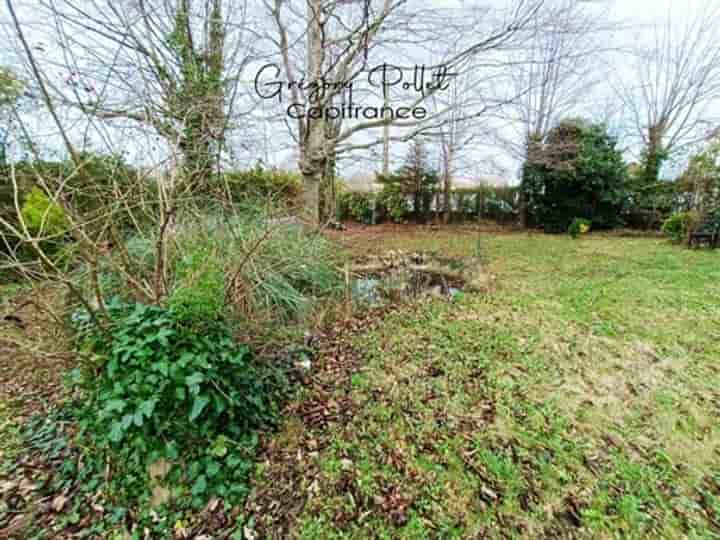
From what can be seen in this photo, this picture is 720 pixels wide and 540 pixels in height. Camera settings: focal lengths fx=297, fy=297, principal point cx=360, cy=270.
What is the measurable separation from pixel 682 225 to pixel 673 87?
6703mm

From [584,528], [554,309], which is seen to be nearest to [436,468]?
[584,528]

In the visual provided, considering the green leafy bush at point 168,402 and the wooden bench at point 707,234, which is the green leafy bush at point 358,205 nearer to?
the wooden bench at point 707,234

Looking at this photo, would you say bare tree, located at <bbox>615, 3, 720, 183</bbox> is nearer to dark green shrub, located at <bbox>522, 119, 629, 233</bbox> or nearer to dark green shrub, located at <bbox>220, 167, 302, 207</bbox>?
dark green shrub, located at <bbox>522, 119, 629, 233</bbox>

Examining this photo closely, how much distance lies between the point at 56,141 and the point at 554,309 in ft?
16.1

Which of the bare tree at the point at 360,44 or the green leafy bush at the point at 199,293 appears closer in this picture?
the green leafy bush at the point at 199,293

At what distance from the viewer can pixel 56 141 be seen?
226cm

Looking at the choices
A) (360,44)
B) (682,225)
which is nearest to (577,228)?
(682,225)

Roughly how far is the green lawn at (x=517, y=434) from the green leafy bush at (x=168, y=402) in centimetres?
27

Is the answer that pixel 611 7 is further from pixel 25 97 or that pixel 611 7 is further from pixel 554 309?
pixel 25 97

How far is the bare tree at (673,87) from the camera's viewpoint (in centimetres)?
901

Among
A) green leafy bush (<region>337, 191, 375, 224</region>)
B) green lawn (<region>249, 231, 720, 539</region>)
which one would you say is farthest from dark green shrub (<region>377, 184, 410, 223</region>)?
green lawn (<region>249, 231, 720, 539</region>)

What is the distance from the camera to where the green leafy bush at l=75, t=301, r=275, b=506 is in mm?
1297

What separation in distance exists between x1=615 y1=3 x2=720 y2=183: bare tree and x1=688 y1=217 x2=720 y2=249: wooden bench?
12.1 ft

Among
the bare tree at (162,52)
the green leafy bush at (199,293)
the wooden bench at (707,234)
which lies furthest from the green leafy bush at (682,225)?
the green leafy bush at (199,293)
